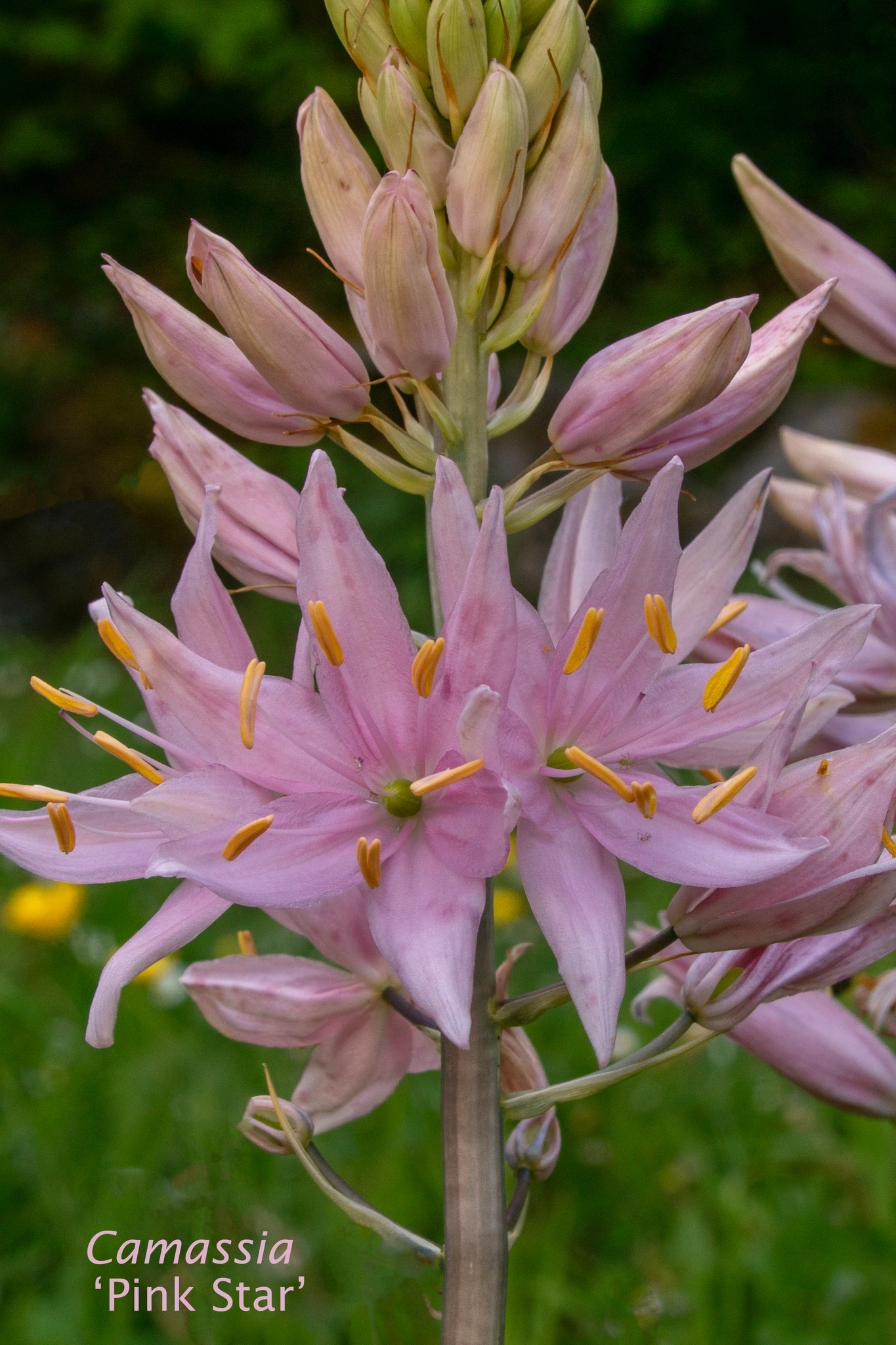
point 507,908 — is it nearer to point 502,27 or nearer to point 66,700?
point 66,700

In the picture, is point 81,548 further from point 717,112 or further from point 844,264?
point 844,264

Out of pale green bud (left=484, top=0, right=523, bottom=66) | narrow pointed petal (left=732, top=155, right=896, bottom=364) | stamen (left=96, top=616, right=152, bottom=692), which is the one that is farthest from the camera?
narrow pointed petal (left=732, top=155, right=896, bottom=364)

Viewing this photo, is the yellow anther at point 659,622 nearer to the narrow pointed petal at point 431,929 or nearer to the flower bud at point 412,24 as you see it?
the narrow pointed petal at point 431,929

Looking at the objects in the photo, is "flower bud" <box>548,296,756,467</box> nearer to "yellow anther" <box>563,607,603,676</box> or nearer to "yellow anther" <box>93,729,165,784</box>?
Result: "yellow anther" <box>563,607,603,676</box>

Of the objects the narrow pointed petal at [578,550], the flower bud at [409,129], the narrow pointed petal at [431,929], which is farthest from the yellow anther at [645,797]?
the flower bud at [409,129]

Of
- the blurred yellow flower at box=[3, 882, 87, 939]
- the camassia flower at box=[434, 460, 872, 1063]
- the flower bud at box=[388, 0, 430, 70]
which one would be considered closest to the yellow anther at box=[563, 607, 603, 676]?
the camassia flower at box=[434, 460, 872, 1063]

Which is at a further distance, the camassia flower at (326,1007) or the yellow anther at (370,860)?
the camassia flower at (326,1007)

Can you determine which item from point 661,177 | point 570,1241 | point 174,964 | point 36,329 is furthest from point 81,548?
point 570,1241
